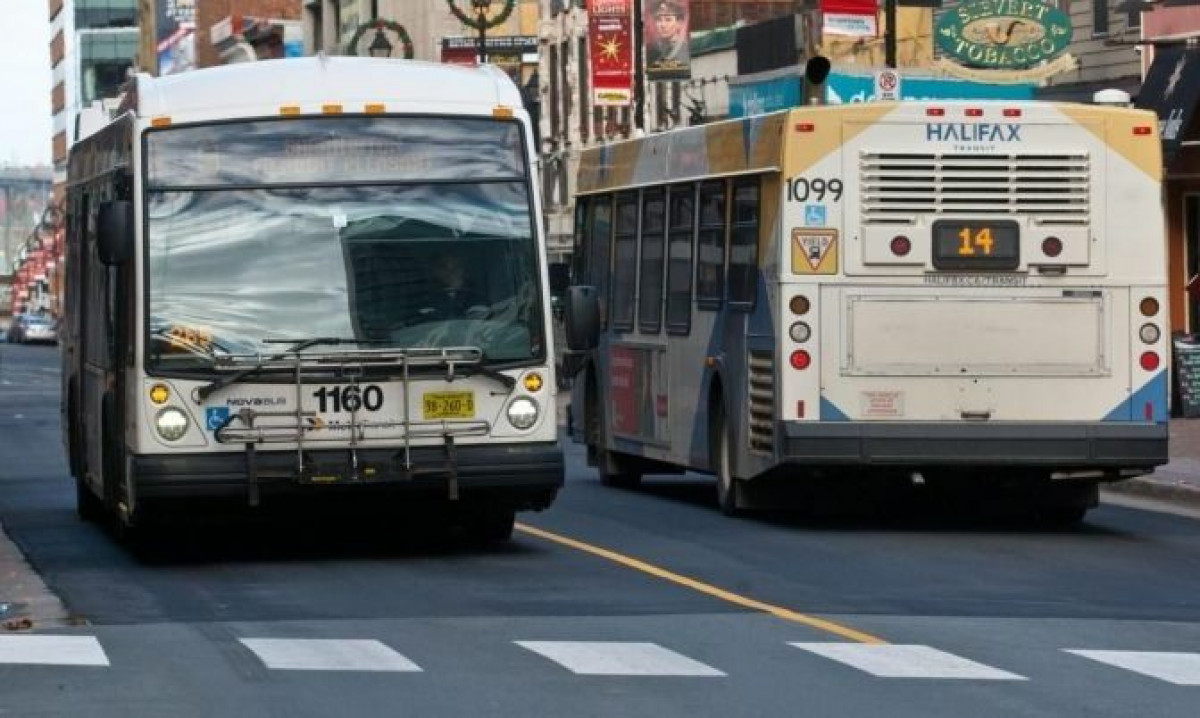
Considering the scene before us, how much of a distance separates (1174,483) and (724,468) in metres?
4.84

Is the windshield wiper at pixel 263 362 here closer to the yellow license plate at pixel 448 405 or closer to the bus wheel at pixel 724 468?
the yellow license plate at pixel 448 405

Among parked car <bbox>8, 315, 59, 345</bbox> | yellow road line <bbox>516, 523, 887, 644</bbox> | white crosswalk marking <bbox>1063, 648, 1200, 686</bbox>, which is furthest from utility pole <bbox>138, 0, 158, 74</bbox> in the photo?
white crosswalk marking <bbox>1063, 648, 1200, 686</bbox>

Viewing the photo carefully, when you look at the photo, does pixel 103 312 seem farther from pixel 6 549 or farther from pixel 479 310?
pixel 479 310

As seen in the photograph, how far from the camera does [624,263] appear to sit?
25.1 meters

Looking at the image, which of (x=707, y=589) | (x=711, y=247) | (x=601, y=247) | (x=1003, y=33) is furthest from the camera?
(x=1003, y=33)

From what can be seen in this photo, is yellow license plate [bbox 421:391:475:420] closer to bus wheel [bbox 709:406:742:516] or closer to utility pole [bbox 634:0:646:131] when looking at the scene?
bus wheel [bbox 709:406:742:516]

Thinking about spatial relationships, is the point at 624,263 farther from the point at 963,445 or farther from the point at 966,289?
the point at 963,445

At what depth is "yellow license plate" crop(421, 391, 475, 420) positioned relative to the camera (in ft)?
58.1

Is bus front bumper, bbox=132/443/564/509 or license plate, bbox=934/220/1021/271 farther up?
license plate, bbox=934/220/1021/271

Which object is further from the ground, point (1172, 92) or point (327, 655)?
point (1172, 92)

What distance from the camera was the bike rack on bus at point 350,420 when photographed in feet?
57.3

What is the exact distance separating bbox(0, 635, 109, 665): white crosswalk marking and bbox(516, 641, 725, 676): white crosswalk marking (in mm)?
1931

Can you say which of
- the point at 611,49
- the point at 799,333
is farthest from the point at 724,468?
the point at 611,49

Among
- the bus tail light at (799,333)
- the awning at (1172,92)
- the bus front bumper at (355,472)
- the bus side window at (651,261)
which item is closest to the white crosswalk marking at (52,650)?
the bus front bumper at (355,472)
